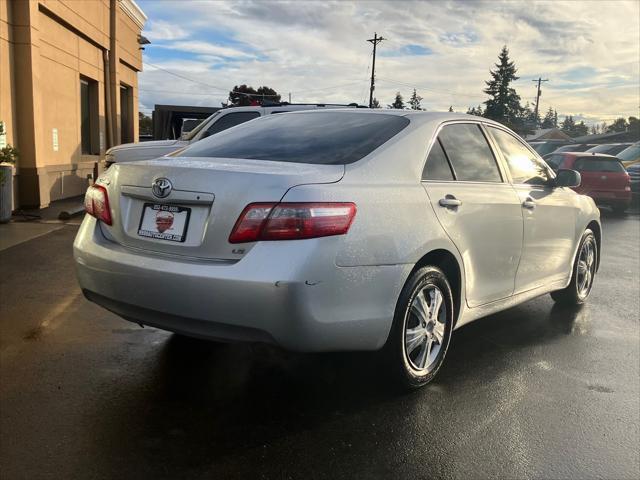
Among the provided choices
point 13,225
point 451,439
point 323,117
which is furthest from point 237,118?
point 451,439

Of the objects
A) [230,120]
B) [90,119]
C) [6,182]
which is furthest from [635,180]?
[6,182]

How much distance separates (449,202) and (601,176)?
13.5 metres

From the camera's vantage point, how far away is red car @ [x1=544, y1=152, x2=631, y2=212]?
15609 mm

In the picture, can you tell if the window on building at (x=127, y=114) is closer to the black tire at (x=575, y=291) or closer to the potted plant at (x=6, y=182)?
the potted plant at (x=6, y=182)

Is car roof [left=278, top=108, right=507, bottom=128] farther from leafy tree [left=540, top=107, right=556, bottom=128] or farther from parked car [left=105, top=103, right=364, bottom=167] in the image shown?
leafy tree [left=540, top=107, right=556, bottom=128]

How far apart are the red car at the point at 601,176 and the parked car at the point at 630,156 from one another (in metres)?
3.22

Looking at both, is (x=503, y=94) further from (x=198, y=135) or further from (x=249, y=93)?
(x=198, y=135)

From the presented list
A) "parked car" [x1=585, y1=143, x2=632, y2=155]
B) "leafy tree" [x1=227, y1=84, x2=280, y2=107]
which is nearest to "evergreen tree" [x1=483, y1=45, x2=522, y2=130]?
"leafy tree" [x1=227, y1=84, x2=280, y2=107]

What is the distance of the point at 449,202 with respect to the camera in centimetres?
381

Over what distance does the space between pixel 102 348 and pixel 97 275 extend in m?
1.11

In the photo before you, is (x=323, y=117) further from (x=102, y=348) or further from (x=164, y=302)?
(x=102, y=348)

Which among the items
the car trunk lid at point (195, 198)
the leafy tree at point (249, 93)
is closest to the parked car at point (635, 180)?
the car trunk lid at point (195, 198)

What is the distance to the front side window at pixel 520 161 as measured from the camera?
15.6ft

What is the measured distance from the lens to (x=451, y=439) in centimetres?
321
